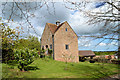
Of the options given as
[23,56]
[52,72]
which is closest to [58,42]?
[52,72]

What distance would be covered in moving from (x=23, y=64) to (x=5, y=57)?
5.51 ft

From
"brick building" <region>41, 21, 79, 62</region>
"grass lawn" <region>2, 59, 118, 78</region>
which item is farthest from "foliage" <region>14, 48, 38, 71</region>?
"brick building" <region>41, 21, 79, 62</region>

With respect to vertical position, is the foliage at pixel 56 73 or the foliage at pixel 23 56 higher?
the foliage at pixel 23 56

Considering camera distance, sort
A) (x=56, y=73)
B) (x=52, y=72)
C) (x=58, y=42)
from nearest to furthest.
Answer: (x=56, y=73)
(x=52, y=72)
(x=58, y=42)

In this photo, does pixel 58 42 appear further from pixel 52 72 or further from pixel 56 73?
pixel 56 73

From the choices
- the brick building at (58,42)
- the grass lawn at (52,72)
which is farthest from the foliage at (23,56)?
the brick building at (58,42)

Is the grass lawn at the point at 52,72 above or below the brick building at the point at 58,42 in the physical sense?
below

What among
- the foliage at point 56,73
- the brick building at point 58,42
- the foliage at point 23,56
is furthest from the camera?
the brick building at point 58,42

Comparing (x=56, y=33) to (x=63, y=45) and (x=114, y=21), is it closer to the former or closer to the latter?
(x=63, y=45)

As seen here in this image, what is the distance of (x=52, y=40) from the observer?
17.4m

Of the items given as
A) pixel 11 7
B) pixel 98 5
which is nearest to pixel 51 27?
pixel 98 5

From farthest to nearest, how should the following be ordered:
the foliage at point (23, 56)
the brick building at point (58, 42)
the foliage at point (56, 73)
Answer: the brick building at point (58, 42) < the foliage at point (23, 56) < the foliage at point (56, 73)

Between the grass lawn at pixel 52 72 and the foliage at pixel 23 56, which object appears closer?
the grass lawn at pixel 52 72

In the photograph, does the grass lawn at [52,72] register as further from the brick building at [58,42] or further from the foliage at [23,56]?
the brick building at [58,42]
